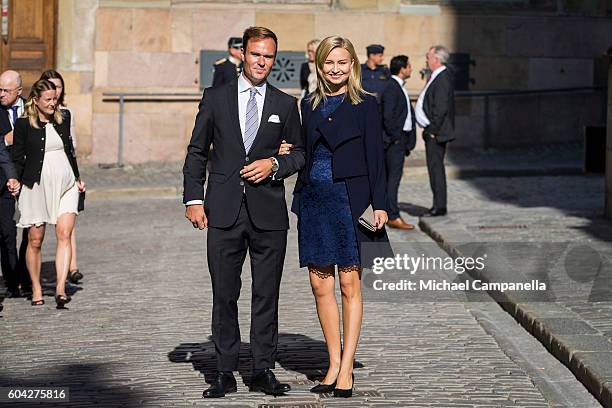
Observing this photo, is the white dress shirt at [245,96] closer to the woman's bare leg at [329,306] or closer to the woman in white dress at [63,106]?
the woman's bare leg at [329,306]

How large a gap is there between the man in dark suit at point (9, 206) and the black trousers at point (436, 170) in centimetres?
599

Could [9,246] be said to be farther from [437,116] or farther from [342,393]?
[437,116]

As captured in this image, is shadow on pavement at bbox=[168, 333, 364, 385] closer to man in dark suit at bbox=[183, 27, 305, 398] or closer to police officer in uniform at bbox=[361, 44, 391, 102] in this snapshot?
man in dark suit at bbox=[183, 27, 305, 398]

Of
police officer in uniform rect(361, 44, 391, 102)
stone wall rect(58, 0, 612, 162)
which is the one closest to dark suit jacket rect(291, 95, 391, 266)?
police officer in uniform rect(361, 44, 391, 102)

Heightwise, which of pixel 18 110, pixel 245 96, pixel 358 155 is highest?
pixel 245 96

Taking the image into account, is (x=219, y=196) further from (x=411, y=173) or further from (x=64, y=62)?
(x=64, y=62)

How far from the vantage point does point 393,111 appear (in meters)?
16.0

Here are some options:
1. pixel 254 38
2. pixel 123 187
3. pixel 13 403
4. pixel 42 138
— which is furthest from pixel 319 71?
pixel 123 187

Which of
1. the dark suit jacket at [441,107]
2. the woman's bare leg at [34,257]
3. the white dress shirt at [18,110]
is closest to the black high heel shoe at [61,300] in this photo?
the woman's bare leg at [34,257]

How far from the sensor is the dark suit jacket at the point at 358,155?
7996mm

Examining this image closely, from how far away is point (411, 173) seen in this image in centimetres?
2173

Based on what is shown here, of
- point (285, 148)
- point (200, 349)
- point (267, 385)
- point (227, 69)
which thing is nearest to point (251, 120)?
point (285, 148)

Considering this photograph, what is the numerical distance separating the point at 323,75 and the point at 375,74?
8277mm

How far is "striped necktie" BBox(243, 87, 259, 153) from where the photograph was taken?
8102 mm
